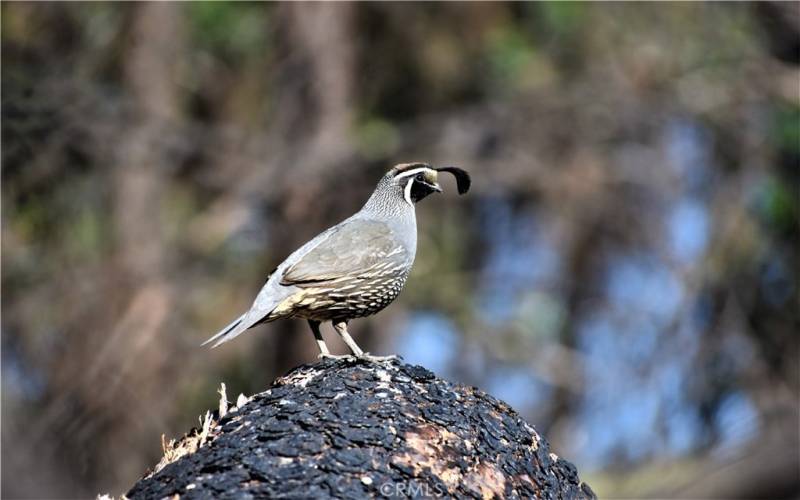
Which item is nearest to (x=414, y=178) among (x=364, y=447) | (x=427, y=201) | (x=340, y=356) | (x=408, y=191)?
(x=408, y=191)

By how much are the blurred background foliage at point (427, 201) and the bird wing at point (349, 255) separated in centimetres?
311

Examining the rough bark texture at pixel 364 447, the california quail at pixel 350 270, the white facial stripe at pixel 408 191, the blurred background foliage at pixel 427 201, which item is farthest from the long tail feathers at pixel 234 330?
the blurred background foliage at pixel 427 201

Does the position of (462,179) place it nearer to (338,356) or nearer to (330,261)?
(330,261)

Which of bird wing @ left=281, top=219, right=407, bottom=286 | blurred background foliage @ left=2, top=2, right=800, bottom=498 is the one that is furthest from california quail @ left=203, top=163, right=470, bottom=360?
blurred background foliage @ left=2, top=2, right=800, bottom=498

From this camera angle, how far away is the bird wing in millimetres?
3910

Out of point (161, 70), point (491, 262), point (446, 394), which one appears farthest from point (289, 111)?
point (446, 394)

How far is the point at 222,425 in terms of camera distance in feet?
9.57

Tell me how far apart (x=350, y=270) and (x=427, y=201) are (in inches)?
460

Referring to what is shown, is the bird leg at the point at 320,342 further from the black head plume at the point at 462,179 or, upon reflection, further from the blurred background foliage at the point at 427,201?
the blurred background foliage at the point at 427,201

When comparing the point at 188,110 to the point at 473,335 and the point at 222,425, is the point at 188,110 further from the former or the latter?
the point at 222,425

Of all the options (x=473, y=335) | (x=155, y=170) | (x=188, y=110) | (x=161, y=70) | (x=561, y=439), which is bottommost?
(x=561, y=439)

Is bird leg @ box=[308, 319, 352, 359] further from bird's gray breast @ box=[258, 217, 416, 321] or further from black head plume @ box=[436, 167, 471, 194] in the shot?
black head plume @ box=[436, 167, 471, 194]

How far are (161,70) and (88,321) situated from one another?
3.88m

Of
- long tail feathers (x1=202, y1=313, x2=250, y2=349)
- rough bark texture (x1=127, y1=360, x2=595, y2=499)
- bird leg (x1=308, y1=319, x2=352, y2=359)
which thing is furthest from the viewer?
long tail feathers (x1=202, y1=313, x2=250, y2=349)
